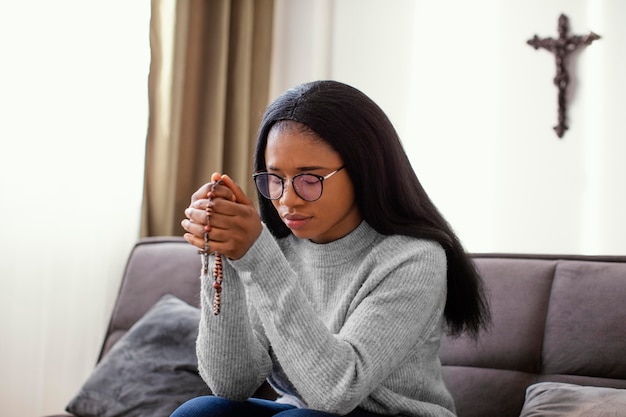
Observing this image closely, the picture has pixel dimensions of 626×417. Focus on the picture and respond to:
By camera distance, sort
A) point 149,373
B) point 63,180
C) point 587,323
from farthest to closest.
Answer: point 63,180 < point 149,373 < point 587,323

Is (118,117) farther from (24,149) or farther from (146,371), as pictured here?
(146,371)

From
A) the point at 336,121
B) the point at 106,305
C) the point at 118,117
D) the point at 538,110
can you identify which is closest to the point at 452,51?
the point at 538,110

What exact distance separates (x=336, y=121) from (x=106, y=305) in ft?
5.55

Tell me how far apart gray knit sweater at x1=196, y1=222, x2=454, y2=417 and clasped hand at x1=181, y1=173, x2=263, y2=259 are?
2cm

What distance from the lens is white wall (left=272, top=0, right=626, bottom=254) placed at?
9.18 feet

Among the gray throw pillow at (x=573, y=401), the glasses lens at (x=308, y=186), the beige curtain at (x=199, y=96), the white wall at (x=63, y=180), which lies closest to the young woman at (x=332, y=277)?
the glasses lens at (x=308, y=186)

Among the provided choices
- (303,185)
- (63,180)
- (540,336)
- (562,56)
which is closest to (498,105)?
(562,56)

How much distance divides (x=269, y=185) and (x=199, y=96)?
6.21 feet

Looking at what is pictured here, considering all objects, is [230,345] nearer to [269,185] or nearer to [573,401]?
[269,185]

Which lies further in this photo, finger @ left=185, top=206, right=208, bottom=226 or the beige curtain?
the beige curtain

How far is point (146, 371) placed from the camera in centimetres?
218

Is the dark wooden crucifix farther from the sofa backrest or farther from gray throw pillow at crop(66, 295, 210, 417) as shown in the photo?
gray throw pillow at crop(66, 295, 210, 417)

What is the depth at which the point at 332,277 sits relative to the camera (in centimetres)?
155

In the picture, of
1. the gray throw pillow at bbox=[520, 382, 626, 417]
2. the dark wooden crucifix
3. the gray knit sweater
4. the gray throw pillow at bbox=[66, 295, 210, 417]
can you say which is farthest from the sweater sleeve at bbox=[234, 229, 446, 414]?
the dark wooden crucifix
